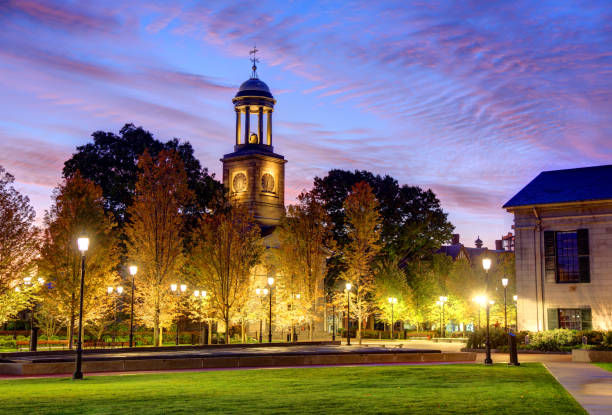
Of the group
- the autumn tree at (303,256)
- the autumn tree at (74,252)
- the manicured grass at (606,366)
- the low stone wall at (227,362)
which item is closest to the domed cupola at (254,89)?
the autumn tree at (303,256)

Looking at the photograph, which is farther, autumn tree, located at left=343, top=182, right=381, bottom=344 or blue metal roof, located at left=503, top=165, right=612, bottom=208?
autumn tree, located at left=343, top=182, right=381, bottom=344

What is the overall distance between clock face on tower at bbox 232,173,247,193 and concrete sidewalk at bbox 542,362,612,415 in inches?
2599

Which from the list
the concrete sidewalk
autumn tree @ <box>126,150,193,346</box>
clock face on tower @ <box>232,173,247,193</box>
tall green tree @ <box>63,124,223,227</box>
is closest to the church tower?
clock face on tower @ <box>232,173,247,193</box>

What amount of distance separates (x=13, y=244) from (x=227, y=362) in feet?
53.1

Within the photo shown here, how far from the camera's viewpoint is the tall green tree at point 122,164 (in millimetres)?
66500

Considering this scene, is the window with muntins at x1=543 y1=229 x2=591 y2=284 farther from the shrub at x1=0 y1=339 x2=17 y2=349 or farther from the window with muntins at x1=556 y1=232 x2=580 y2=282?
the shrub at x1=0 y1=339 x2=17 y2=349

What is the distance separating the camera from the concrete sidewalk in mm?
15667

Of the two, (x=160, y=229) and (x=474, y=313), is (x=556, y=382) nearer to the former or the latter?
(x=160, y=229)

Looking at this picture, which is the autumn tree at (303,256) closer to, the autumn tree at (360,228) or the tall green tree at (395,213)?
the autumn tree at (360,228)

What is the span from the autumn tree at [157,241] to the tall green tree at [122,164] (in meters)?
18.1

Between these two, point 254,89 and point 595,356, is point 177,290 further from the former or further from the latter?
point 254,89

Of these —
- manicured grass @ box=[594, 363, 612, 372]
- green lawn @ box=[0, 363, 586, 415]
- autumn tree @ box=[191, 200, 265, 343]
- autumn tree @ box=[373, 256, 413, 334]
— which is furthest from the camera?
autumn tree @ box=[373, 256, 413, 334]

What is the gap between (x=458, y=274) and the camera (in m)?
80.6

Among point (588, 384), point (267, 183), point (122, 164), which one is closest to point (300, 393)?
point (588, 384)
